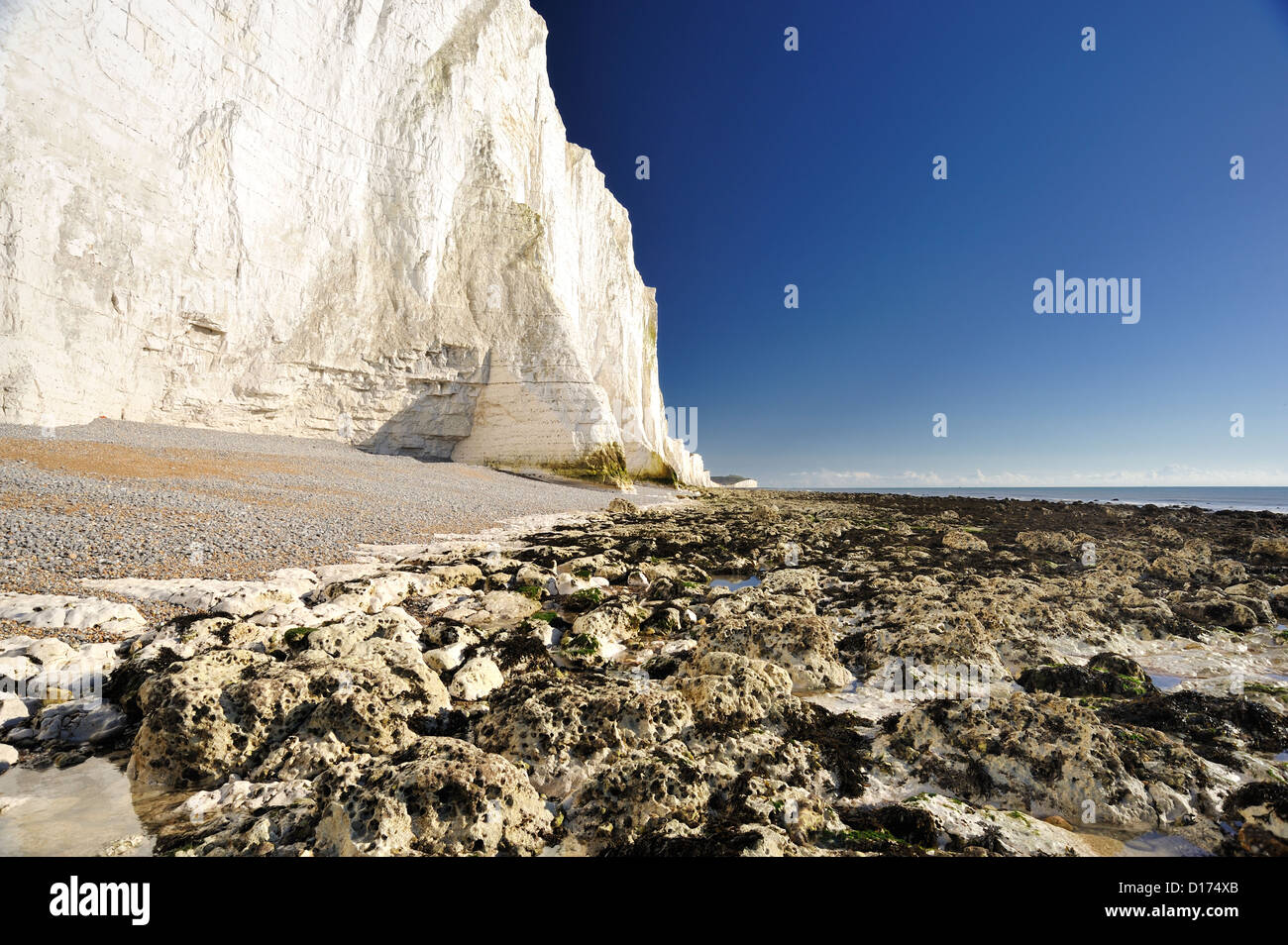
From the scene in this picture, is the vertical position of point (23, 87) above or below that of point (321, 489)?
above

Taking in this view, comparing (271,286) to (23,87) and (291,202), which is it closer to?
(291,202)

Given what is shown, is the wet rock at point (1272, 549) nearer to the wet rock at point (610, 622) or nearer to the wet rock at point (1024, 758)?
the wet rock at point (1024, 758)

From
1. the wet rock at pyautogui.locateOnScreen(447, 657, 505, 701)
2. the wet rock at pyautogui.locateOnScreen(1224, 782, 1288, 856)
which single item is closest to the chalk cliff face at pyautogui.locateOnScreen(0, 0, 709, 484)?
the wet rock at pyautogui.locateOnScreen(447, 657, 505, 701)

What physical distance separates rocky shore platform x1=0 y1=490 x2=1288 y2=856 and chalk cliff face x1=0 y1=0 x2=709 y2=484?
16296mm

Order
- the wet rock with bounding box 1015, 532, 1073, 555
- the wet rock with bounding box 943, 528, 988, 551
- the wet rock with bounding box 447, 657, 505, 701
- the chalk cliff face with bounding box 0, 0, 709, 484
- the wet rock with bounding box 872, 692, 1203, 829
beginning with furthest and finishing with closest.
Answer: the chalk cliff face with bounding box 0, 0, 709, 484 < the wet rock with bounding box 1015, 532, 1073, 555 < the wet rock with bounding box 943, 528, 988, 551 < the wet rock with bounding box 447, 657, 505, 701 < the wet rock with bounding box 872, 692, 1203, 829

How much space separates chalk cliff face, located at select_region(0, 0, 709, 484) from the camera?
1384 centimetres

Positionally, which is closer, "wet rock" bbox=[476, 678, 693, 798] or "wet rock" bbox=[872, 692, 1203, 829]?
"wet rock" bbox=[872, 692, 1203, 829]

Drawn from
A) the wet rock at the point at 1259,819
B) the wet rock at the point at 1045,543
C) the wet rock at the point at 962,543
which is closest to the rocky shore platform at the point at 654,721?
the wet rock at the point at 1259,819

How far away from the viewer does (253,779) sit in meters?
2.46

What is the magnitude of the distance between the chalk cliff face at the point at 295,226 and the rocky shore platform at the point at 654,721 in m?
16.3

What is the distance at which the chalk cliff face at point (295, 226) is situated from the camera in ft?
45.4

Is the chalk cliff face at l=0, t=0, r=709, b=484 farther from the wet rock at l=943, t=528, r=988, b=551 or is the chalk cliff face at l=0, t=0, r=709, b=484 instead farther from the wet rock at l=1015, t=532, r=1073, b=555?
the wet rock at l=1015, t=532, r=1073, b=555
